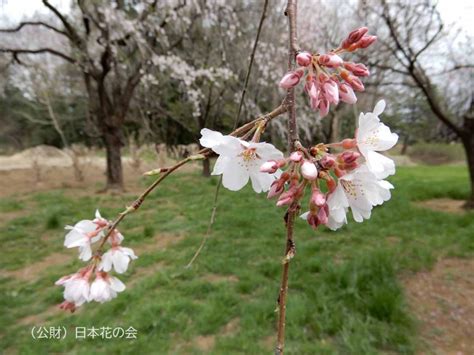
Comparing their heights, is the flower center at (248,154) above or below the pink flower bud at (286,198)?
above

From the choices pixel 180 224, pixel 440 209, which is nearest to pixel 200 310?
pixel 180 224

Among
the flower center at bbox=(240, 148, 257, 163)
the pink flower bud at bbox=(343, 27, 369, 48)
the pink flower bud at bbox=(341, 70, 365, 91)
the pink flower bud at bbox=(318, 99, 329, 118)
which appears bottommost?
the flower center at bbox=(240, 148, 257, 163)

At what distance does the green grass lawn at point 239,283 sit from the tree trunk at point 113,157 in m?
2.39

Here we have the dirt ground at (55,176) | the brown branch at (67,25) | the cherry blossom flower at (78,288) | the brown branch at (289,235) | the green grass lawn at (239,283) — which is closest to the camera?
the brown branch at (289,235)

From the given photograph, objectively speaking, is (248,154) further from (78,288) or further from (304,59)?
(78,288)

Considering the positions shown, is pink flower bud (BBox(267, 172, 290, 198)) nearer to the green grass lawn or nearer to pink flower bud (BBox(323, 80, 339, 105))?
pink flower bud (BBox(323, 80, 339, 105))

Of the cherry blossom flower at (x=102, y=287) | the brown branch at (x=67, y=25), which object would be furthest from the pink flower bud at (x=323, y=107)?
the brown branch at (x=67, y=25)

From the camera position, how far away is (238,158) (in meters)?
0.73

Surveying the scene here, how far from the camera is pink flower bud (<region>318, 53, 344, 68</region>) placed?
64 cm

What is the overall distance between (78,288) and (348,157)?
86 centimetres

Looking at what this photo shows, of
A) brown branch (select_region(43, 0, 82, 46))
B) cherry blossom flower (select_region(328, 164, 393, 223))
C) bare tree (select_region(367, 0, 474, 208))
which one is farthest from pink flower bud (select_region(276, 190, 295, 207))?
brown branch (select_region(43, 0, 82, 46))

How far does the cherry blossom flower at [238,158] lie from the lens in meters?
0.66

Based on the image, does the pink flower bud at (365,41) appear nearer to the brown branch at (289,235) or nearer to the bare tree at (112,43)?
the brown branch at (289,235)

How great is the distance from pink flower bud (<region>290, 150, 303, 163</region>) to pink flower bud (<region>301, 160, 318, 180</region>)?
13 millimetres
